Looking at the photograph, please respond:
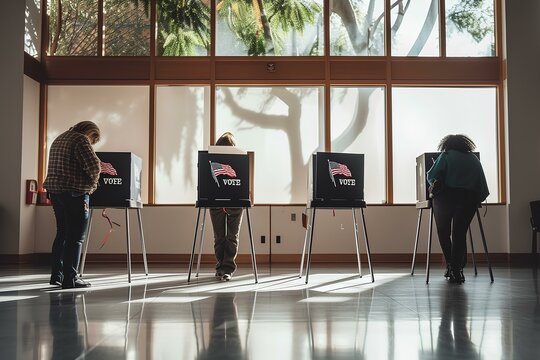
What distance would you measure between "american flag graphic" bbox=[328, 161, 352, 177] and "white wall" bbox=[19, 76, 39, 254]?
467 cm

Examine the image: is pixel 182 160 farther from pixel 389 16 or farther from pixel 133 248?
pixel 389 16

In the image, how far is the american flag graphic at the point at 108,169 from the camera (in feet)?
19.2

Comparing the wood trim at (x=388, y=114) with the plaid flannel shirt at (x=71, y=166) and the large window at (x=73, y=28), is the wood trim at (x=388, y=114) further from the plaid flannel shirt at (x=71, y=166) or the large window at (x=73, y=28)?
the plaid flannel shirt at (x=71, y=166)

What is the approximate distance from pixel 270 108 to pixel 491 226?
3.62 meters

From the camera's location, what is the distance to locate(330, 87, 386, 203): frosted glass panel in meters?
9.09

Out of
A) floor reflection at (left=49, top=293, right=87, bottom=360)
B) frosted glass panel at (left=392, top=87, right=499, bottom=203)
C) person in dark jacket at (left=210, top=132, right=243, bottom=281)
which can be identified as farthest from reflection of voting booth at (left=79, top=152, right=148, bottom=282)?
frosted glass panel at (left=392, top=87, right=499, bottom=203)

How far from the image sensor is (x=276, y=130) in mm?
9141

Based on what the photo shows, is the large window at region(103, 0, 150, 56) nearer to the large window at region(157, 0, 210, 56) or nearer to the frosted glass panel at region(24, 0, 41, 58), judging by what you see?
the large window at region(157, 0, 210, 56)

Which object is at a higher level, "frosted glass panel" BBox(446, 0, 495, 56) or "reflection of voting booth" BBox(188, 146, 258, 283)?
"frosted glass panel" BBox(446, 0, 495, 56)

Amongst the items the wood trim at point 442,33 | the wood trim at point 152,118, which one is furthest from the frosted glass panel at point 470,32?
the wood trim at point 152,118

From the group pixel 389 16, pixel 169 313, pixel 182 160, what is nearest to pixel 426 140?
pixel 389 16

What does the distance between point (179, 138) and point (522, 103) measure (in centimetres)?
498

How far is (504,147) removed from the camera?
9.01 m

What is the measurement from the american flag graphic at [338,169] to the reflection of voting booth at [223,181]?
780 millimetres
